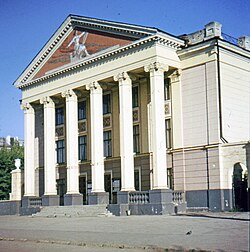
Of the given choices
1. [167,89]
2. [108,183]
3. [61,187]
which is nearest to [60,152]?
[61,187]

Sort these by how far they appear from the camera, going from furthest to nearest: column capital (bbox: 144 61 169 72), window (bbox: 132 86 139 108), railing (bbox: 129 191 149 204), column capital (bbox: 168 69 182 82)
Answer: window (bbox: 132 86 139 108) < column capital (bbox: 168 69 182 82) < column capital (bbox: 144 61 169 72) < railing (bbox: 129 191 149 204)

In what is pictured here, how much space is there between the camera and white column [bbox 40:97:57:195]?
42938 millimetres

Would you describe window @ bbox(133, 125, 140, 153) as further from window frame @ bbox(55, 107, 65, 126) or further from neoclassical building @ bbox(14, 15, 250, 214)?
window frame @ bbox(55, 107, 65, 126)

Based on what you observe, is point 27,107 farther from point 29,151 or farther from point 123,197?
point 123,197

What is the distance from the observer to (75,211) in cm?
3722

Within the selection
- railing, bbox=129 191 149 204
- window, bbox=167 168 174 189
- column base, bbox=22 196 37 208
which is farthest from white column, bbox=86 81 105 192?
column base, bbox=22 196 37 208

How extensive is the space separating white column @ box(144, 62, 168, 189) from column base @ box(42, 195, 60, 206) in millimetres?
12025

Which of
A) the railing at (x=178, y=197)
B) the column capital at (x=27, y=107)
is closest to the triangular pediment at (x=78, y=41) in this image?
the column capital at (x=27, y=107)

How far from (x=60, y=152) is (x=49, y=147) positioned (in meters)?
3.38

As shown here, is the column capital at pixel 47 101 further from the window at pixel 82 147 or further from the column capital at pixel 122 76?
the column capital at pixel 122 76

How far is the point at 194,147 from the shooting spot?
3497 centimetres

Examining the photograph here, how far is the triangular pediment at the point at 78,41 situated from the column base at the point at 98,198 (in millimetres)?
10956

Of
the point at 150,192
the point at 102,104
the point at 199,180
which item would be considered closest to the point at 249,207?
the point at 199,180

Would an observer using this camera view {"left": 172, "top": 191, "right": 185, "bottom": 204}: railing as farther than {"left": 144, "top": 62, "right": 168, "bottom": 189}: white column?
Yes
